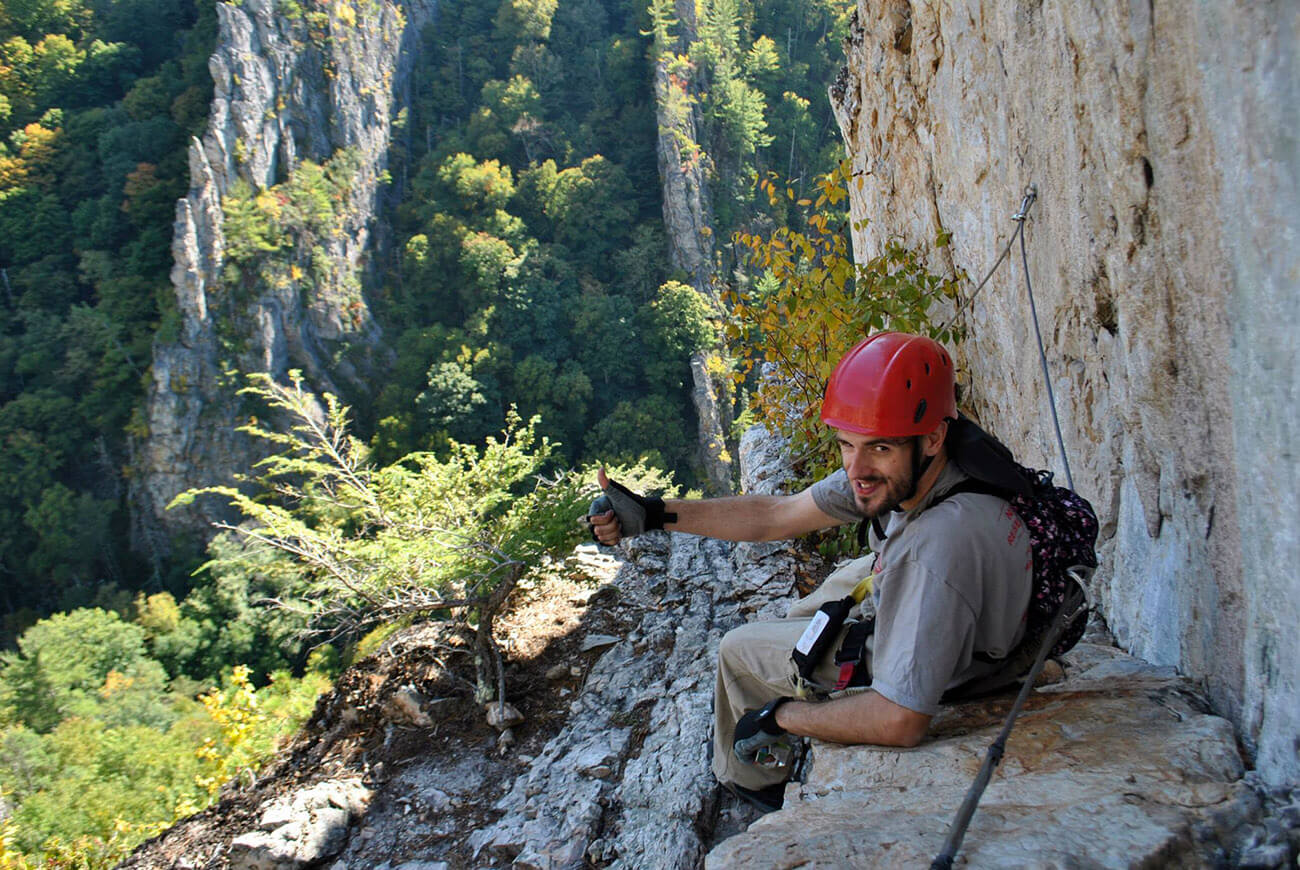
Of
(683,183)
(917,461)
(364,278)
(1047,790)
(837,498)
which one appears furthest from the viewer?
(683,183)

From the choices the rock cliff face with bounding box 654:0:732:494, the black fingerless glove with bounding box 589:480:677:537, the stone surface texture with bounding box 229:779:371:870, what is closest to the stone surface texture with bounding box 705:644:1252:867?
the black fingerless glove with bounding box 589:480:677:537

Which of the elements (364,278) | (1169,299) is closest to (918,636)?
A: (1169,299)

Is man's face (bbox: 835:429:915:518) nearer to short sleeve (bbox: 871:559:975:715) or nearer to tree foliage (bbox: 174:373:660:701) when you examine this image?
short sleeve (bbox: 871:559:975:715)

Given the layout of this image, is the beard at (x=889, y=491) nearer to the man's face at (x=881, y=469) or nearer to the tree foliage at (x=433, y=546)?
the man's face at (x=881, y=469)

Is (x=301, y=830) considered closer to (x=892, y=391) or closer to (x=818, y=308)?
(x=892, y=391)

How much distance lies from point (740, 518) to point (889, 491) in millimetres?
795

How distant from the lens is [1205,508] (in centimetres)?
166

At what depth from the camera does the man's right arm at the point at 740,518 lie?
244 cm

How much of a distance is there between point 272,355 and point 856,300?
32233mm

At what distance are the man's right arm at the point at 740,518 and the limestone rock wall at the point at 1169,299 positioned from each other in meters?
0.91

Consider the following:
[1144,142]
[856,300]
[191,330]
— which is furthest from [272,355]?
[1144,142]

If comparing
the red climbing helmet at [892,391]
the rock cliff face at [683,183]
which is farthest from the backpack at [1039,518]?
the rock cliff face at [683,183]

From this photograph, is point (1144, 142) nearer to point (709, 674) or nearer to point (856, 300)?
point (856, 300)

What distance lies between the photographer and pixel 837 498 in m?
2.34
